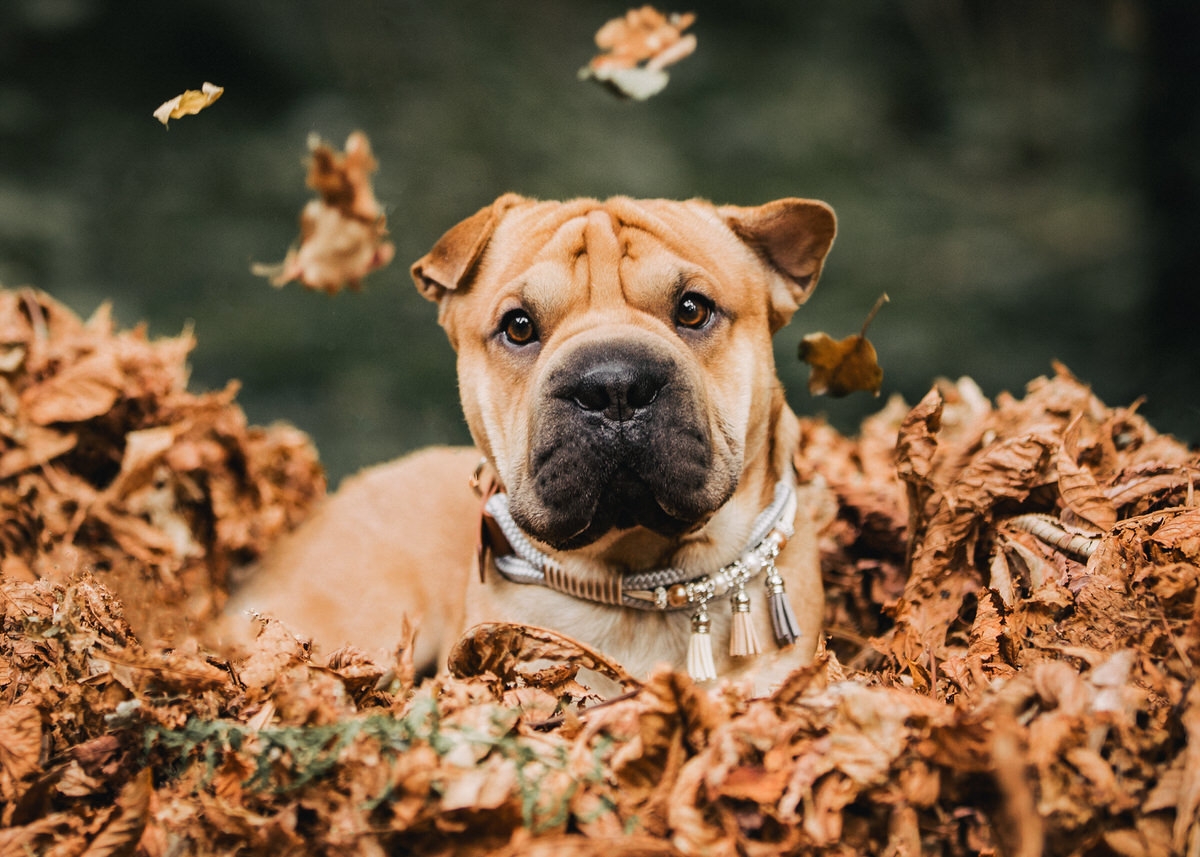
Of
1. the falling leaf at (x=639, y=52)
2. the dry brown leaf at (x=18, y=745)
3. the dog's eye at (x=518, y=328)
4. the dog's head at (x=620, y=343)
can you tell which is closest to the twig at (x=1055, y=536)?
the dog's head at (x=620, y=343)

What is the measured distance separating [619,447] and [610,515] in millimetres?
198

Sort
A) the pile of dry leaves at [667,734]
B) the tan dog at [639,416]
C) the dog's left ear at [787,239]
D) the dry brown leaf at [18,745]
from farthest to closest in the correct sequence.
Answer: the dog's left ear at [787,239], the tan dog at [639,416], the dry brown leaf at [18,745], the pile of dry leaves at [667,734]

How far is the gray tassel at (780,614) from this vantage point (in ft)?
8.18

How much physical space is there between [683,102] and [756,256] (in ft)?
28.6

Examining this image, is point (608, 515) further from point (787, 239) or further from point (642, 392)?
point (787, 239)

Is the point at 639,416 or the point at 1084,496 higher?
the point at 1084,496

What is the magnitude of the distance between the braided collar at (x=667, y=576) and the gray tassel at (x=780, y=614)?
55mm

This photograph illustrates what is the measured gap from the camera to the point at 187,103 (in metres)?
2.26

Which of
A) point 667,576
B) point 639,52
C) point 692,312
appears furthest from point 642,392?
point 639,52

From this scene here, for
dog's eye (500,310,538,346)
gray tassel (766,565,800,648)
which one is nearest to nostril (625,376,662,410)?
dog's eye (500,310,538,346)

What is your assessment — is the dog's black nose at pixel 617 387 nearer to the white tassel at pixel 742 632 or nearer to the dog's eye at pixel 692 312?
the dog's eye at pixel 692 312

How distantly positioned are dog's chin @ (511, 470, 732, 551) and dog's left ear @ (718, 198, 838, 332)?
92cm

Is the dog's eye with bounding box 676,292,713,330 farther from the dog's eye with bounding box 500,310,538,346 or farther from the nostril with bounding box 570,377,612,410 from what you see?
the nostril with bounding box 570,377,612,410

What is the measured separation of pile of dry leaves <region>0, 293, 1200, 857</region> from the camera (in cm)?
150
